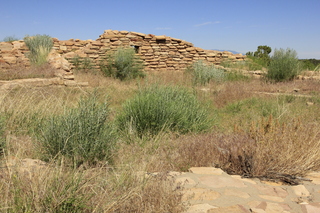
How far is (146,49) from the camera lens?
15359 mm

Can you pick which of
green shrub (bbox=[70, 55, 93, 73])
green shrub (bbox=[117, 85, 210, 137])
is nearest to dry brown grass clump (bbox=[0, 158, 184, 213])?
green shrub (bbox=[117, 85, 210, 137])

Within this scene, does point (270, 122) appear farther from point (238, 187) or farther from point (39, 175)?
point (39, 175)

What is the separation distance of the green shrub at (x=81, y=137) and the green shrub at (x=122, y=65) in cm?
917

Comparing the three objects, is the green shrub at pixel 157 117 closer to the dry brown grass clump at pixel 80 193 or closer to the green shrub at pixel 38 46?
the dry brown grass clump at pixel 80 193

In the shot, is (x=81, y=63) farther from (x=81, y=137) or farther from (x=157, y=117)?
(x=81, y=137)

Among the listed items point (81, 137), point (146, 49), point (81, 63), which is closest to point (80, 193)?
point (81, 137)

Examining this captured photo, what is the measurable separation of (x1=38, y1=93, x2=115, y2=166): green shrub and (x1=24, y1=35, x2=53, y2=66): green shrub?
954cm

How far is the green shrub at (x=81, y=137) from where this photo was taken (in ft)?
12.6

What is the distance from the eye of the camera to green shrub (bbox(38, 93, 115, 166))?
151 inches

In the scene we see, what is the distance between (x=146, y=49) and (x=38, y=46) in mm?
4891

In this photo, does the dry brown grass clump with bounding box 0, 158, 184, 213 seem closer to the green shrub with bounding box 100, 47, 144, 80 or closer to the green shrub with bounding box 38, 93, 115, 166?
the green shrub with bounding box 38, 93, 115, 166

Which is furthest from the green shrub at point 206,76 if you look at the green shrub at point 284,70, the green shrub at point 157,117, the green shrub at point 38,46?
the green shrub at point 157,117

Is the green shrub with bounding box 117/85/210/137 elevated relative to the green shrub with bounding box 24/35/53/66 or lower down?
lower down

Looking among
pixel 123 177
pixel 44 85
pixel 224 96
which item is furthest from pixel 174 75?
pixel 123 177
